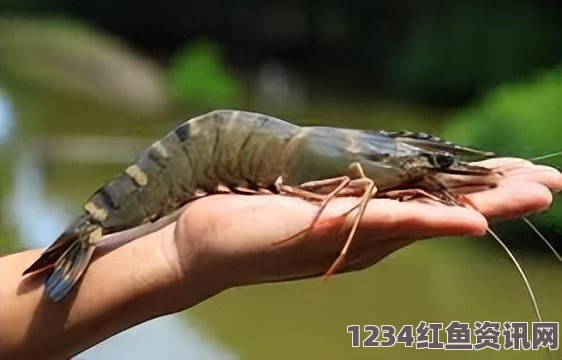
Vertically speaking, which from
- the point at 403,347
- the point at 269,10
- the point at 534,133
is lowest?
the point at 403,347

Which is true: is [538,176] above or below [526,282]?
above

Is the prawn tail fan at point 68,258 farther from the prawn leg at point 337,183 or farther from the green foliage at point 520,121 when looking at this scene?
the green foliage at point 520,121

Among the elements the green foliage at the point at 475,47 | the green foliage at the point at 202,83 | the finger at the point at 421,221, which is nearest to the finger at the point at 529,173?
the finger at the point at 421,221

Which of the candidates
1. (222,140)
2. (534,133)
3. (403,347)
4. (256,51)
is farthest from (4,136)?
(222,140)

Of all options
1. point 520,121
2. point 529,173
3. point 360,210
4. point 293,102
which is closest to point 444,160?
point 529,173

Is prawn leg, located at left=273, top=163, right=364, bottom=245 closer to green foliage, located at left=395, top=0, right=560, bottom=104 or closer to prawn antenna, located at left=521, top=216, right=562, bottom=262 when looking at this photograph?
prawn antenna, located at left=521, top=216, right=562, bottom=262

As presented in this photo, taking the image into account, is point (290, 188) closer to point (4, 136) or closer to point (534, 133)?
point (534, 133)

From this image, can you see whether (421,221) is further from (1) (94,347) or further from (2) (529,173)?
(1) (94,347)

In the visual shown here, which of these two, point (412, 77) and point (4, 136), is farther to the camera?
point (412, 77)
